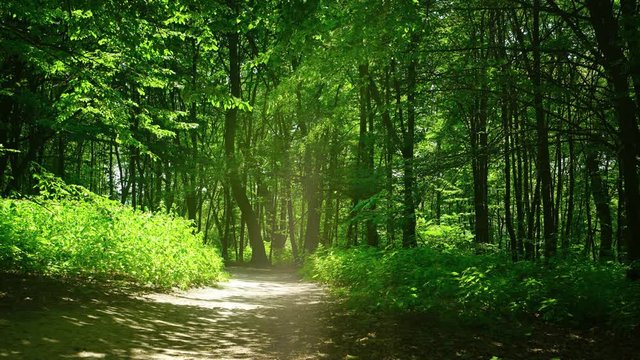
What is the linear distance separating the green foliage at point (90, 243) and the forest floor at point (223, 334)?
0.54 m

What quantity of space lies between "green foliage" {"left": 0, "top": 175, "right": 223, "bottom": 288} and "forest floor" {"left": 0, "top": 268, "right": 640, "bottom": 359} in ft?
1.76

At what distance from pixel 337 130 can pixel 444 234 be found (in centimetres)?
919

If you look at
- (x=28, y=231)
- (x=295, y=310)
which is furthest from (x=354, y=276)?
(x=28, y=231)

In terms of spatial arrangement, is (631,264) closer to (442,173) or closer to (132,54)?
(442,173)

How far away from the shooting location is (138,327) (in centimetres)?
682

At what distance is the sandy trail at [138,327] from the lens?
536cm

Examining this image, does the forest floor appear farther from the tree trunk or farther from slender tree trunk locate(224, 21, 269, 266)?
slender tree trunk locate(224, 21, 269, 266)

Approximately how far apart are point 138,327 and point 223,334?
1351mm

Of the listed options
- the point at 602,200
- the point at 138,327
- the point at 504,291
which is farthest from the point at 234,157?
the point at 504,291

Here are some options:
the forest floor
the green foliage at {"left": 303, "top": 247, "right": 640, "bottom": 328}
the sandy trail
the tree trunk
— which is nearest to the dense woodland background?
the tree trunk

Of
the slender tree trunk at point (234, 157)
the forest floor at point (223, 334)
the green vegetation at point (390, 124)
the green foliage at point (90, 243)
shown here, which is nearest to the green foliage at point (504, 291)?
the green vegetation at point (390, 124)

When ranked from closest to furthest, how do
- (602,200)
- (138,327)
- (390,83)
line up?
(138,327), (602,200), (390,83)

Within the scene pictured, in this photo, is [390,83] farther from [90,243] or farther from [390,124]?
[90,243]

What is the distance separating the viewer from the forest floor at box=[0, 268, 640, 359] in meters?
5.38
